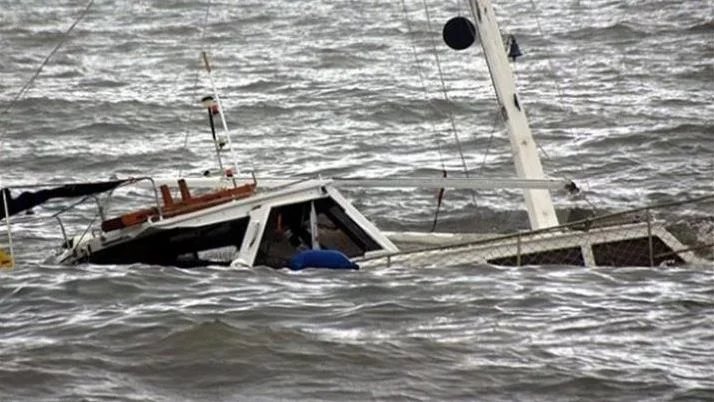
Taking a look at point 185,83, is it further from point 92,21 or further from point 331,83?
point 92,21

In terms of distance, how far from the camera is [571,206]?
26.0m

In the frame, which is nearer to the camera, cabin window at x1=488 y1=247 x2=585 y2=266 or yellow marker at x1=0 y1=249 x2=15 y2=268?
cabin window at x1=488 y1=247 x2=585 y2=266

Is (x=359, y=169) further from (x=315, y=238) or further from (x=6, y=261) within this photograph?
(x=6, y=261)

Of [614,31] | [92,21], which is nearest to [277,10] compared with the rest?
[92,21]

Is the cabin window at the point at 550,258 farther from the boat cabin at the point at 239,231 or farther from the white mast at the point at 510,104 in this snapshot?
the white mast at the point at 510,104

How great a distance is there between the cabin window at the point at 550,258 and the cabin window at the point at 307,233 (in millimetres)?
1380

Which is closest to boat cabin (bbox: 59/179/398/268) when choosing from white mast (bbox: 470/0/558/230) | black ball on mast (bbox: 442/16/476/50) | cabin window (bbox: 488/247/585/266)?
cabin window (bbox: 488/247/585/266)

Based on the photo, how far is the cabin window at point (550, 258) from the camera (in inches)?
746

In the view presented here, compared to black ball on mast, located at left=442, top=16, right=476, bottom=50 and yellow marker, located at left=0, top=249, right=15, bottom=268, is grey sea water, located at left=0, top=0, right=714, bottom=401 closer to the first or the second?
yellow marker, located at left=0, top=249, right=15, bottom=268

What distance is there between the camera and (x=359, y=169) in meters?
29.0

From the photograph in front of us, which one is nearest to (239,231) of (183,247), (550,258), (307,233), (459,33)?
(183,247)

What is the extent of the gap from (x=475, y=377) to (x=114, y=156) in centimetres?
1774

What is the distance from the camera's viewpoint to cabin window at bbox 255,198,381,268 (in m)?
19.3

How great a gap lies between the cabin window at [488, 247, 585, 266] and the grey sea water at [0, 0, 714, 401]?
687 millimetres
